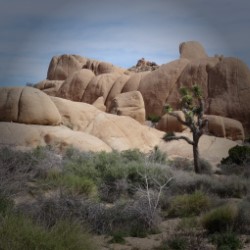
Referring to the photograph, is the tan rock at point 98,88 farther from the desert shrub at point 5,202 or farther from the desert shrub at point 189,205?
the desert shrub at point 5,202

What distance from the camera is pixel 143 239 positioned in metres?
9.65

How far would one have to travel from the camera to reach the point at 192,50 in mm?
37625

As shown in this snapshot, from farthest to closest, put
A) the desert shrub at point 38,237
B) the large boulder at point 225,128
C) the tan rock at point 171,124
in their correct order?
the large boulder at point 225,128, the tan rock at point 171,124, the desert shrub at point 38,237

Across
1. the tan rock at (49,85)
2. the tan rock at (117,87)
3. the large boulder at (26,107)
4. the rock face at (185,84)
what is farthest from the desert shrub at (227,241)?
the tan rock at (49,85)

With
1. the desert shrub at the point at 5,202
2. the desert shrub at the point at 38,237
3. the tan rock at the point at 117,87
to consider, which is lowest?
the desert shrub at the point at 5,202

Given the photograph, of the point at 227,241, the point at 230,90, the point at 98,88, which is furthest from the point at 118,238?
the point at 98,88

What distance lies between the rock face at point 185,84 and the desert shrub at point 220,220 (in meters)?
21.1

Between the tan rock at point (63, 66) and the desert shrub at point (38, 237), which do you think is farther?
the tan rock at point (63, 66)

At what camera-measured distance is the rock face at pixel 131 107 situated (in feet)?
91.4

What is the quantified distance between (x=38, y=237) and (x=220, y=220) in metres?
4.61

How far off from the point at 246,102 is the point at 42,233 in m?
25.9

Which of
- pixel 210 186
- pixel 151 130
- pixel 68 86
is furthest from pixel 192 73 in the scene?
pixel 210 186

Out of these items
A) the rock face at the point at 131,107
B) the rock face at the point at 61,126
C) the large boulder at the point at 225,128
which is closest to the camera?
the rock face at the point at 61,126

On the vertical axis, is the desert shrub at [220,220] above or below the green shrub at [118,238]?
above
